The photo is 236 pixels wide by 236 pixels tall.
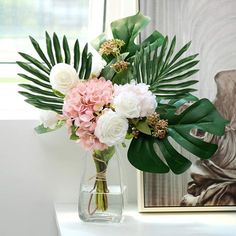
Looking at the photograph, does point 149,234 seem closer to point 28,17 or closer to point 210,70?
point 210,70

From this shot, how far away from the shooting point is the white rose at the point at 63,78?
134 centimetres

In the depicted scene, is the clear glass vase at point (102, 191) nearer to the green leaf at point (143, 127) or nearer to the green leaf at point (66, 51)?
the green leaf at point (143, 127)

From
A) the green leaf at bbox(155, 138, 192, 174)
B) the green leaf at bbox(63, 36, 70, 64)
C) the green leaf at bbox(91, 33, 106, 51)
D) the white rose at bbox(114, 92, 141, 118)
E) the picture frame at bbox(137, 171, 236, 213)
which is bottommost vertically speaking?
the picture frame at bbox(137, 171, 236, 213)

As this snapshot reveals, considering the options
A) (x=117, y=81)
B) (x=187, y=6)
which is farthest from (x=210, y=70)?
(x=117, y=81)

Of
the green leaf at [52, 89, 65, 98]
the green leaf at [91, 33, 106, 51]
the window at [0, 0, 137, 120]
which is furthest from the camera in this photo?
the window at [0, 0, 137, 120]

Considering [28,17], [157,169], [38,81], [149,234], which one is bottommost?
[149,234]

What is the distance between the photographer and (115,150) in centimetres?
143

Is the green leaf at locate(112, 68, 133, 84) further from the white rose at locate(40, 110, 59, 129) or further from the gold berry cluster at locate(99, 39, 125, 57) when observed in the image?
the white rose at locate(40, 110, 59, 129)

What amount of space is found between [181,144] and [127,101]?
0.19 metres

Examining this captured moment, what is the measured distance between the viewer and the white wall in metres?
1.59

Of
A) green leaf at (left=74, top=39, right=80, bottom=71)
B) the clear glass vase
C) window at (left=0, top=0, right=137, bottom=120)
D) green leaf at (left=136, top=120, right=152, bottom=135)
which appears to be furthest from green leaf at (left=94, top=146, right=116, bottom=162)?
window at (left=0, top=0, right=137, bottom=120)

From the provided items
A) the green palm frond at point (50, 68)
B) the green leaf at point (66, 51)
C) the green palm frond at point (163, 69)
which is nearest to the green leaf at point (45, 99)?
the green palm frond at point (50, 68)

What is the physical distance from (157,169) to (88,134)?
183mm

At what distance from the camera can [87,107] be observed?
1306 mm
